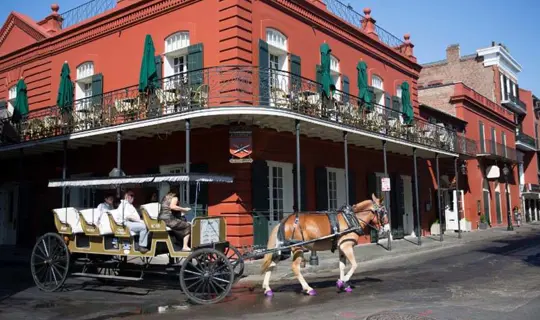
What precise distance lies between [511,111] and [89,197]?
34.5 metres

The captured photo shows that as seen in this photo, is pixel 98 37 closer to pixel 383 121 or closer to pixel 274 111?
pixel 274 111

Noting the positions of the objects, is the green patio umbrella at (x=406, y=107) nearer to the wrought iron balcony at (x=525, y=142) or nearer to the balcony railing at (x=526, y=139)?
the wrought iron balcony at (x=525, y=142)

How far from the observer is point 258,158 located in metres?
14.1

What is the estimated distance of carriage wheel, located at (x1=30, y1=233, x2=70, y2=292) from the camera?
9477 mm

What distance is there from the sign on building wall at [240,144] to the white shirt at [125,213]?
4.41 m

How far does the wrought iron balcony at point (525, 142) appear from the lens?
126 ft

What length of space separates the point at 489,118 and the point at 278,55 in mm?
22117

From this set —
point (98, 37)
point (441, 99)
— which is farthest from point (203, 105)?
point (441, 99)

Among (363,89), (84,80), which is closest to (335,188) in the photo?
(363,89)

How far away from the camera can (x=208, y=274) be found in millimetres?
8156

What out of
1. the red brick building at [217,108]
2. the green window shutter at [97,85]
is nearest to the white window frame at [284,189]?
the red brick building at [217,108]

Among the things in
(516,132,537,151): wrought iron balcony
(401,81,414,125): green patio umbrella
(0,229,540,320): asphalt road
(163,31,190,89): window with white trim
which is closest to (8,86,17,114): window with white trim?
(163,31,190,89): window with white trim

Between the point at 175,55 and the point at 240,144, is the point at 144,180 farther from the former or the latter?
the point at 175,55

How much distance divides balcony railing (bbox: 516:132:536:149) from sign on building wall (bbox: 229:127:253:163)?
3200 cm
